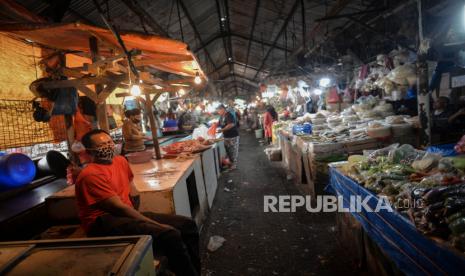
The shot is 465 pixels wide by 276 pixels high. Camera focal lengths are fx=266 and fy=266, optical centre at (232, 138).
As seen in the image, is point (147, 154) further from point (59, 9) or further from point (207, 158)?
point (59, 9)

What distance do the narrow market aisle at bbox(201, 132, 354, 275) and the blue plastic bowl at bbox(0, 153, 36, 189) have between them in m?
3.47

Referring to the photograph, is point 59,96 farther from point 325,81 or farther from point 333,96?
point 333,96

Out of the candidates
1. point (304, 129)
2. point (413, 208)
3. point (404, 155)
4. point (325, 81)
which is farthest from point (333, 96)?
point (413, 208)

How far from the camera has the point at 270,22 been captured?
12.1 metres

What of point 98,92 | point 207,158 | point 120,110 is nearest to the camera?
point 98,92

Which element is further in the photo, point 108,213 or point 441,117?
point 441,117

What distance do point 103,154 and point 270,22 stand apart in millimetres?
10928

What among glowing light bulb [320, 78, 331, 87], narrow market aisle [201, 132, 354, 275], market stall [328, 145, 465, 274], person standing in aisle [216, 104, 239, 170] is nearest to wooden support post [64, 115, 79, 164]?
narrow market aisle [201, 132, 354, 275]

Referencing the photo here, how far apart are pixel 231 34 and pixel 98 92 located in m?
11.8

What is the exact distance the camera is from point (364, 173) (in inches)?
147

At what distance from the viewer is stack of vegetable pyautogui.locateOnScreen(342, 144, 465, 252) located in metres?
2.15

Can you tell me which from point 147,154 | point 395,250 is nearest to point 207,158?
point 147,154

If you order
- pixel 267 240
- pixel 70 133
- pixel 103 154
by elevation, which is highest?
pixel 70 133

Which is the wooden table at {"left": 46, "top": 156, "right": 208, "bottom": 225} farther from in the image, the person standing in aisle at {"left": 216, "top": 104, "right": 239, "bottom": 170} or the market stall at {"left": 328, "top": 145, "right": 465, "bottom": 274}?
the person standing in aisle at {"left": 216, "top": 104, "right": 239, "bottom": 170}
